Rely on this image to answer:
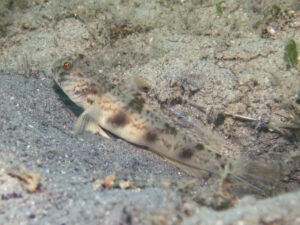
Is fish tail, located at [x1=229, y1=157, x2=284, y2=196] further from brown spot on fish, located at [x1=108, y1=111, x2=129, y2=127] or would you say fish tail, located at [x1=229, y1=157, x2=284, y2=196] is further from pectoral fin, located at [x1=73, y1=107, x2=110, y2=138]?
pectoral fin, located at [x1=73, y1=107, x2=110, y2=138]

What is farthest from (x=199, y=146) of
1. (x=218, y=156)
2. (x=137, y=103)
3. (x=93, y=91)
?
(x=93, y=91)

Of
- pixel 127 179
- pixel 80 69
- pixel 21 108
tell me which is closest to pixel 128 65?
pixel 80 69

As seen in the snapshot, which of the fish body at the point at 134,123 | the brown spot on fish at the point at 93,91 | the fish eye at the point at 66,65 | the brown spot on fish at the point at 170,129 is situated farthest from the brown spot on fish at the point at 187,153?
the fish eye at the point at 66,65

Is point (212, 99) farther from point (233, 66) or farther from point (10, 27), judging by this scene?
point (10, 27)

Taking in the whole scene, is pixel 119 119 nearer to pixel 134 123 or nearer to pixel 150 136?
pixel 134 123

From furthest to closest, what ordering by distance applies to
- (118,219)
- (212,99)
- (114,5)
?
(114,5) < (212,99) < (118,219)
